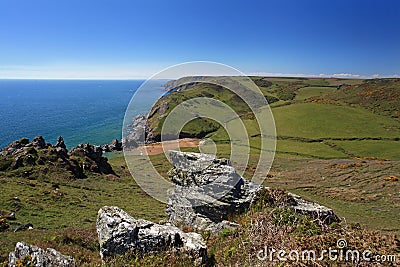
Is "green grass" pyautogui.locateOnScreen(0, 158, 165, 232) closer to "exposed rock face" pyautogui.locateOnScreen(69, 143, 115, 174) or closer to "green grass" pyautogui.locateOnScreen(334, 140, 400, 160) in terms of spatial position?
"exposed rock face" pyautogui.locateOnScreen(69, 143, 115, 174)

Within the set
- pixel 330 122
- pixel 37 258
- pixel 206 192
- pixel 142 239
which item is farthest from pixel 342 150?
pixel 37 258

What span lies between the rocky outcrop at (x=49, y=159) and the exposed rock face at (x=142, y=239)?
39.5 meters

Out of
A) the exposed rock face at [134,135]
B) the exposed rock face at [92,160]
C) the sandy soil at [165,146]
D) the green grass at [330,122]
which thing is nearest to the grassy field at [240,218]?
the exposed rock face at [92,160]

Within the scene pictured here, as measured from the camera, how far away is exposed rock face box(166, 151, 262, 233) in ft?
48.8

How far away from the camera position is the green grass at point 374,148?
8056 centimetres

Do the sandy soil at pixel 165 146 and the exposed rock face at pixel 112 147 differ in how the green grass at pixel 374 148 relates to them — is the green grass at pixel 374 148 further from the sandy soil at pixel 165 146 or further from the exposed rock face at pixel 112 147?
the exposed rock face at pixel 112 147

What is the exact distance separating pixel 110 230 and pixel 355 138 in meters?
109

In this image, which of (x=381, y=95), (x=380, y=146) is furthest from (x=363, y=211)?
(x=381, y=95)

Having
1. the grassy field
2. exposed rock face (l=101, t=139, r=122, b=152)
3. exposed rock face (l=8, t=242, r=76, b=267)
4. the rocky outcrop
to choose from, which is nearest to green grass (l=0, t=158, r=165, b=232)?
the grassy field

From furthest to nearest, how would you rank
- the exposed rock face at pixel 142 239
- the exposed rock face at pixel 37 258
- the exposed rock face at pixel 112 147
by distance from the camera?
the exposed rock face at pixel 112 147, the exposed rock face at pixel 142 239, the exposed rock face at pixel 37 258

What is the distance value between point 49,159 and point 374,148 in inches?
3608

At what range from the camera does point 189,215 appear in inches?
621

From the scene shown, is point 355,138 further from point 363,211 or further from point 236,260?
point 236,260

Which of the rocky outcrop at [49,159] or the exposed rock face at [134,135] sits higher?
the rocky outcrop at [49,159]
